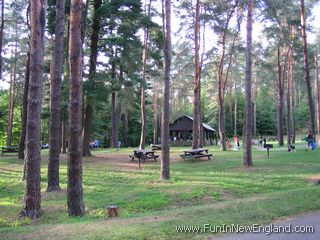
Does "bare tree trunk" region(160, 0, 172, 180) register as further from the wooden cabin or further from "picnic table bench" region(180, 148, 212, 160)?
the wooden cabin

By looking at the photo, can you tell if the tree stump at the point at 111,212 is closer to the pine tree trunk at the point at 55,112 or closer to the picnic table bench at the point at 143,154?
the pine tree trunk at the point at 55,112

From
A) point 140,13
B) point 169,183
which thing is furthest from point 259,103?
point 169,183

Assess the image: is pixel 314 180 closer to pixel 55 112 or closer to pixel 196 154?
pixel 55 112

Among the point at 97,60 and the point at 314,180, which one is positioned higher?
the point at 97,60

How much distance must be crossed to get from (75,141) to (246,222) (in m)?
Answer: 4.22

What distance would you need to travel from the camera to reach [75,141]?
332 inches

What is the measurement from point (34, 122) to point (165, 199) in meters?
4.15

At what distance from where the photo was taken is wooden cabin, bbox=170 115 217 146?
4813 centimetres

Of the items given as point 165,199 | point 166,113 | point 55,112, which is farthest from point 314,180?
point 55,112

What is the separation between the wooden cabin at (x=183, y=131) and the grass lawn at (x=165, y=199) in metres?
29.3

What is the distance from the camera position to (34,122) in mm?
9281

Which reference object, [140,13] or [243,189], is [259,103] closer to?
[140,13]

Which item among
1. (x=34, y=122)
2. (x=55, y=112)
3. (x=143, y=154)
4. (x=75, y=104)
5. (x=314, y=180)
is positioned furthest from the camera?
(x=143, y=154)

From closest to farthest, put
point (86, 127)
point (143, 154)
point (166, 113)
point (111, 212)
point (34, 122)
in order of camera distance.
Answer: point (111, 212)
point (34, 122)
point (166, 113)
point (143, 154)
point (86, 127)
